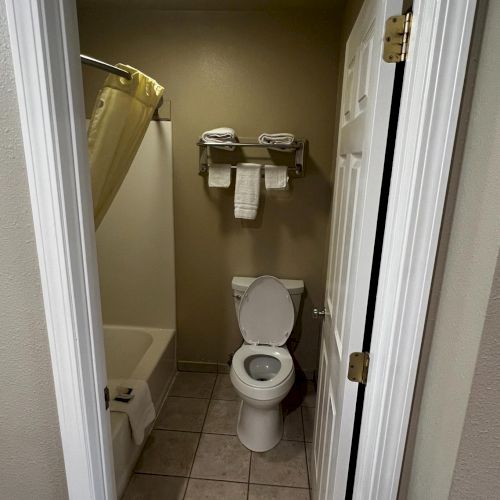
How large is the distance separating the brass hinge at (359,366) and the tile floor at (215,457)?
3.78 ft

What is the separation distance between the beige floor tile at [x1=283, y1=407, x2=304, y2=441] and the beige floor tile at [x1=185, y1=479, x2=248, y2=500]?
1.39 ft

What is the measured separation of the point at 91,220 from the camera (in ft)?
2.66

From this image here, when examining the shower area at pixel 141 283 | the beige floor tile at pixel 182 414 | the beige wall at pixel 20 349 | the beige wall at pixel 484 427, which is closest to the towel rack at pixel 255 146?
the shower area at pixel 141 283

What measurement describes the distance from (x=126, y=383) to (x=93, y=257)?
4.37 ft

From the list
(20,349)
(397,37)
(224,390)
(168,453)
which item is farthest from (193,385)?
(397,37)

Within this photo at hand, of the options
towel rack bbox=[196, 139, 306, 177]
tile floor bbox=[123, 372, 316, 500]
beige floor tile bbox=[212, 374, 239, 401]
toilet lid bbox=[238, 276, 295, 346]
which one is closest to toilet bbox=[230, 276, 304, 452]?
toilet lid bbox=[238, 276, 295, 346]

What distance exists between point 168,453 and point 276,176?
5.48ft

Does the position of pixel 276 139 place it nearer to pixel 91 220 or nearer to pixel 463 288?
pixel 91 220

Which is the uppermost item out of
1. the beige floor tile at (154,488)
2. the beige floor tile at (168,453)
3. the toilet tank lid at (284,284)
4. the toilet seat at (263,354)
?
the toilet tank lid at (284,284)

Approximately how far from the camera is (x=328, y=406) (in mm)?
1242

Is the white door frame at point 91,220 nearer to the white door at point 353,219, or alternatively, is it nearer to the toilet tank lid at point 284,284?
the white door at point 353,219

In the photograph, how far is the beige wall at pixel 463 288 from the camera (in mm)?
577

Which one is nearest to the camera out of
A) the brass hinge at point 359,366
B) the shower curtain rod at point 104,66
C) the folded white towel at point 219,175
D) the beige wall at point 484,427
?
the beige wall at point 484,427

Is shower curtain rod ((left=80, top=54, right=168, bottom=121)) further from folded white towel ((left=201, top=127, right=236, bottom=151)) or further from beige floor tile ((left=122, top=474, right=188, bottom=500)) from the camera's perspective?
beige floor tile ((left=122, top=474, right=188, bottom=500))
